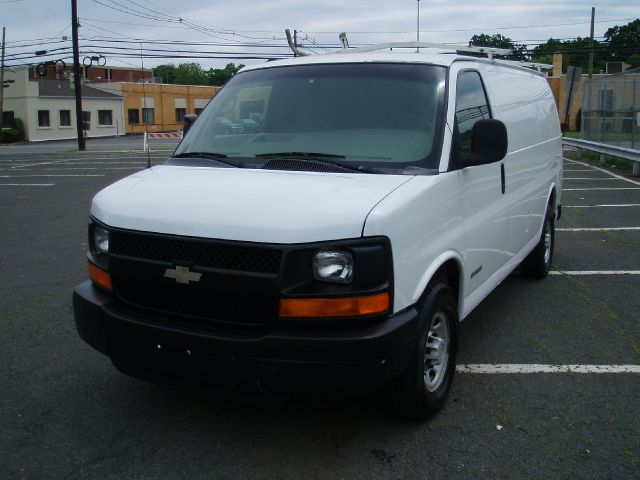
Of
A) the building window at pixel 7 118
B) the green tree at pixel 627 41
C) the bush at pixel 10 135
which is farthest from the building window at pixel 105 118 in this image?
the green tree at pixel 627 41

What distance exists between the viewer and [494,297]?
641 cm

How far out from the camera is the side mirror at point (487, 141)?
13.5 ft

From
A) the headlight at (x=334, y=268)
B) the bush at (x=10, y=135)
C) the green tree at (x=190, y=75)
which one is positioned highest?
the green tree at (x=190, y=75)

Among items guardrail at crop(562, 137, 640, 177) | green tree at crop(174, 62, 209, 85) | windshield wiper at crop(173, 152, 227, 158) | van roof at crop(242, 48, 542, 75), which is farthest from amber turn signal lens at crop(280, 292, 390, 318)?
green tree at crop(174, 62, 209, 85)

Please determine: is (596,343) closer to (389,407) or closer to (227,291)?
(389,407)

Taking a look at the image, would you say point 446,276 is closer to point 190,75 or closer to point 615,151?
point 615,151

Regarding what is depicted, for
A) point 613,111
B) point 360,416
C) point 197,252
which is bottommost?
point 360,416

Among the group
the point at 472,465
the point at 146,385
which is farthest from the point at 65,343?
the point at 472,465

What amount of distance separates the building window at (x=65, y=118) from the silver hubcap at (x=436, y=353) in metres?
63.1

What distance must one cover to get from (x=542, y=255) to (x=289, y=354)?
4.42 metres

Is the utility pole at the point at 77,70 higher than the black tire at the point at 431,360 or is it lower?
higher

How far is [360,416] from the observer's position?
390 cm

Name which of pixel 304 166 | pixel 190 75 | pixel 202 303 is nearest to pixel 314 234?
pixel 202 303

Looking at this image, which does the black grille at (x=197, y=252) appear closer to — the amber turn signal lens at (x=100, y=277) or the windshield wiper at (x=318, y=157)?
the amber turn signal lens at (x=100, y=277)
